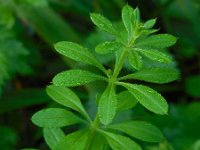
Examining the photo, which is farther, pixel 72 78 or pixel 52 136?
pixel 52 136

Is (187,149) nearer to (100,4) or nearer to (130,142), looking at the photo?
(130,142)

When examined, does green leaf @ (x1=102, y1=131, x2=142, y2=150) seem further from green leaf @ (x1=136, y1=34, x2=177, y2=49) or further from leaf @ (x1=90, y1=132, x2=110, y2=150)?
green leaf @ (x1=136, y1=34, x2=177, y2=49)

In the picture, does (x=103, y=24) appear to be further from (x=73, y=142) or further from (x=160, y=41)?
(x=73, y=142)

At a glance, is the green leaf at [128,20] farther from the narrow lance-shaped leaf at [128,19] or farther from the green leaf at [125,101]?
the green leaf at [125,101]

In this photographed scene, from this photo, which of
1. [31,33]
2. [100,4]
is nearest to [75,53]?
[100,4]

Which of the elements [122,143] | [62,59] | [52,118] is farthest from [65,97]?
[62,59]

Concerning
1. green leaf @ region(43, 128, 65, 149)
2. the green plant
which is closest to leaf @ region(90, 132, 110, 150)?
A: the green plant
